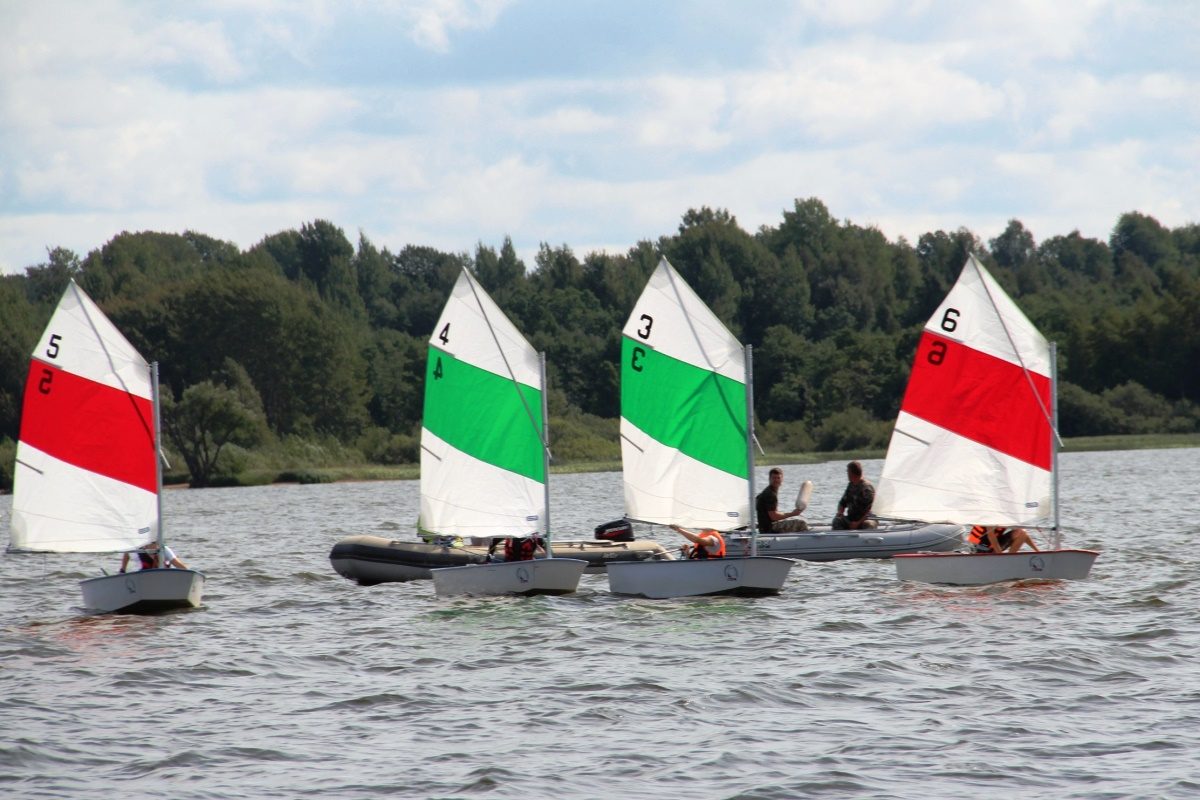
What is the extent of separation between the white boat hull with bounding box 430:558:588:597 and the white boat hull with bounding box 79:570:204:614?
12.1 ft

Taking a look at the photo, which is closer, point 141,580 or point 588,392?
point 141,580

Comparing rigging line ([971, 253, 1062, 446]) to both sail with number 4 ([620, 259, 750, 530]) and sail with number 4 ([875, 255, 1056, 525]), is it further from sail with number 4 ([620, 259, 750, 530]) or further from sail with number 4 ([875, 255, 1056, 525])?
sail with number 4 ([620, 259, 750, 530])

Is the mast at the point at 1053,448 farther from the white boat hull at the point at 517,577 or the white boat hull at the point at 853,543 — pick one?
the white boat hull at the point at 517,577

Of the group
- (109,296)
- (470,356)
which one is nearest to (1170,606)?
(470,356)

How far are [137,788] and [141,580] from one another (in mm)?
9428

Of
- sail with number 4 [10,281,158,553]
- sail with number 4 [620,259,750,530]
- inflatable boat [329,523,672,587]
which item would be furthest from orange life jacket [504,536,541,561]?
sail with number 4 [10,281,158,553]

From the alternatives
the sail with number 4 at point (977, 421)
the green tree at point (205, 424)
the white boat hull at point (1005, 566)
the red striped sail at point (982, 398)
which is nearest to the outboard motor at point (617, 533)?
the sail with number 4 at point (977, 421)

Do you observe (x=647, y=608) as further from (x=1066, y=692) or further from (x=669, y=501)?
(x=1066, y=692)

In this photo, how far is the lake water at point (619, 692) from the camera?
13.1m

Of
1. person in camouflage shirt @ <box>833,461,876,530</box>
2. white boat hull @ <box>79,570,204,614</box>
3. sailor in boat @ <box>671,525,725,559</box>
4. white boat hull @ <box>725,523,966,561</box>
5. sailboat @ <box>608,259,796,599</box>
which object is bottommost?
white boat hull @ <box>79,570,204,614</box>

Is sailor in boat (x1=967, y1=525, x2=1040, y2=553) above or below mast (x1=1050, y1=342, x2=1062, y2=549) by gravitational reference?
below

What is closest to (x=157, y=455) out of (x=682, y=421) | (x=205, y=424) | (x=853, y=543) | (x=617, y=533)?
(x=682, y=421)

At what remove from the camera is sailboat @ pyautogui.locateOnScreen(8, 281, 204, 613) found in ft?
74.0

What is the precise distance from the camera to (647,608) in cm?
2223
